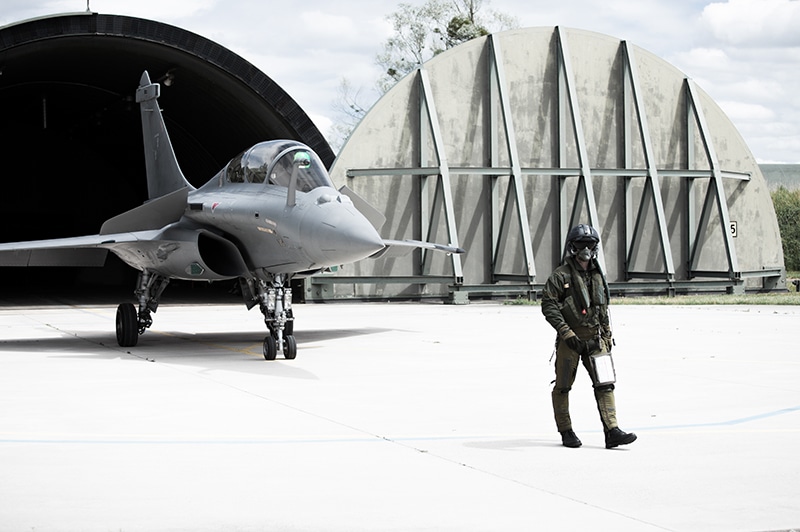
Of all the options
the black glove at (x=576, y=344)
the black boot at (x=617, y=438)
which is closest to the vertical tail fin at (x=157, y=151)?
the black glove at (x=576, y=344)

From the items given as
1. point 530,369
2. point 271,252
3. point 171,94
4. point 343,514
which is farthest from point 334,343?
point 171,94

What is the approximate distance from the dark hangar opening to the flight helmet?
1910cm

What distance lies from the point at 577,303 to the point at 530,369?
485cm

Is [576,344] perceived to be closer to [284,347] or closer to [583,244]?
[583,244]

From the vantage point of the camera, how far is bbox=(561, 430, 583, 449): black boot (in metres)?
7.35

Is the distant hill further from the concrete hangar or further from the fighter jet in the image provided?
the fighter jet

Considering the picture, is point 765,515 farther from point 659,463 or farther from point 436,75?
point 436,75

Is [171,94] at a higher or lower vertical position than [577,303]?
higher

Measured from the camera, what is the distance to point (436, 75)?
3002 centimetres

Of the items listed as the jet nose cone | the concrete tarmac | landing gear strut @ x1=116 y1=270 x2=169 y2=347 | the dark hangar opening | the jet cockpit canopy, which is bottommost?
the concrete tarmac

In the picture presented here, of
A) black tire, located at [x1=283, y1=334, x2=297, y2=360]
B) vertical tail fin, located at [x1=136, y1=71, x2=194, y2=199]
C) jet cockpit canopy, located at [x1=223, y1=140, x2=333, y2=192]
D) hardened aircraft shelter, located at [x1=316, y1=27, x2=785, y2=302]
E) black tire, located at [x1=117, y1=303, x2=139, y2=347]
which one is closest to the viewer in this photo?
black tire, located at [x1=283, y1=334, x2=297, y2=360]

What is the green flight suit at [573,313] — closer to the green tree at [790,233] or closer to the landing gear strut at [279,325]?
the landing gear strut at [279,325]

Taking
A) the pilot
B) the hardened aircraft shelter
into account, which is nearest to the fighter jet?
the pilot

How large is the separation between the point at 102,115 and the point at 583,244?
111ft
